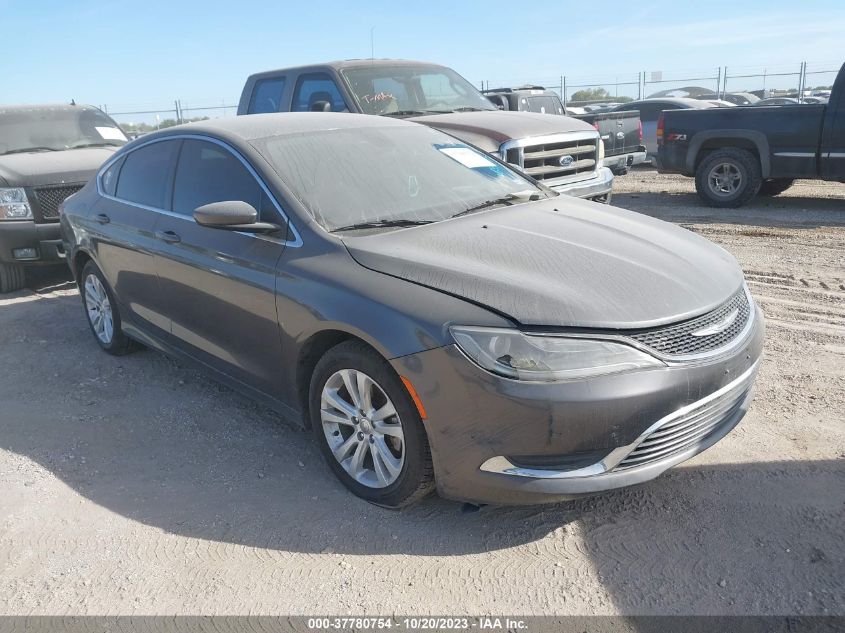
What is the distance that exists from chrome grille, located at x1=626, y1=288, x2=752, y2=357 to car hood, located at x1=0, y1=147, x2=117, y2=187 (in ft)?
22.0

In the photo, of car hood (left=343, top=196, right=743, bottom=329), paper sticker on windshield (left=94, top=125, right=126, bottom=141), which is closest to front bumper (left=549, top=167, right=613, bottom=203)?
car hood (left=343, top=196, right=743, bottom=329)

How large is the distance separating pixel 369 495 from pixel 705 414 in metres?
1.52

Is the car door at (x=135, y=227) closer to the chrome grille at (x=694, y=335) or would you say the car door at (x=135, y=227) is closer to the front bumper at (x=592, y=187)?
the chrome grille at (x=694, y=335)

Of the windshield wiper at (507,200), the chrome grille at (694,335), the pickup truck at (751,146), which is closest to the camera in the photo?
the chrome grille at (694,335)

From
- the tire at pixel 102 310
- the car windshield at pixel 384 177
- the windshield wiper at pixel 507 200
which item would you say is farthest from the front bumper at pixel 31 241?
the windshield wiper at pixel 507 200

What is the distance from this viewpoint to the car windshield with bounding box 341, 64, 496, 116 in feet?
25.6

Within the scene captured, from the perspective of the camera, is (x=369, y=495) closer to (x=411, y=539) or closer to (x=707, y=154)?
(x=411, y=539)

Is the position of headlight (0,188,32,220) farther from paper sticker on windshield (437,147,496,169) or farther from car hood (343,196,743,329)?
car hood (343,196,743,329)

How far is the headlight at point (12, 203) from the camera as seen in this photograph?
7367mm

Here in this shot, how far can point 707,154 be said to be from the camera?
33.7ft

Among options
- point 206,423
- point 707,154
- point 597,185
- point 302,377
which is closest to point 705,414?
point 302,377

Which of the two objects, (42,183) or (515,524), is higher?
(42,183)

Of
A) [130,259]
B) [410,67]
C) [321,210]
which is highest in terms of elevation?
[410,67]

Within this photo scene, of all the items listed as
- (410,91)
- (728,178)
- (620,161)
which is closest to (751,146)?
(728,178)
